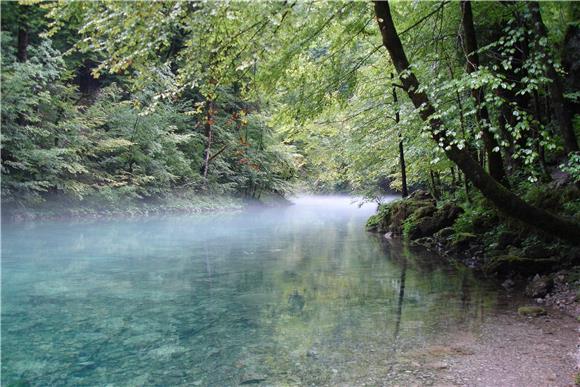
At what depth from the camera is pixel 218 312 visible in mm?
6586

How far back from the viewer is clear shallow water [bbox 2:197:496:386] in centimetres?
461

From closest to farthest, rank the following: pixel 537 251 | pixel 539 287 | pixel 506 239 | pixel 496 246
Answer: pixel 539 287, pixel 537 251, pixel 506 239, pixel 496 246

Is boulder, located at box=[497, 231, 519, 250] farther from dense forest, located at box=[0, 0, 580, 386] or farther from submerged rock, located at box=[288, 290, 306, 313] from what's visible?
submerged rock, located at box=[288, 290, 306, 313]

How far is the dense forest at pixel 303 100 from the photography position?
5699 millimetres

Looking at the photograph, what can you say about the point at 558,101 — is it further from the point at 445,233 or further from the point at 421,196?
the point at 421,196

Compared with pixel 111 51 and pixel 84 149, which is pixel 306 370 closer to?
pixel 111 51

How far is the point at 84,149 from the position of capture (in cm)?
1972

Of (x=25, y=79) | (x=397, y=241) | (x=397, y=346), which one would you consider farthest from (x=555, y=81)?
(x=25, y=79)

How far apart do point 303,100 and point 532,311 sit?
536 centimetres

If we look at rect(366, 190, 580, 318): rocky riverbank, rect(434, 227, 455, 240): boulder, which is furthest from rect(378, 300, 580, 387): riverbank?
rect(434, 227, 455, 240): boulder

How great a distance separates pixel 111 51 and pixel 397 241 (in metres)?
11.7

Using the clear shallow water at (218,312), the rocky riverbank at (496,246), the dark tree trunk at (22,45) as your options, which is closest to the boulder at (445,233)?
Result: the rocky riverbank at (496,246)

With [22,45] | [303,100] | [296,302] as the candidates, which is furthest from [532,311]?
[22,45]

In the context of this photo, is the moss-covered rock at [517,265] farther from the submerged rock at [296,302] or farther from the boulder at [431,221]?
the boulder at [431,221]
